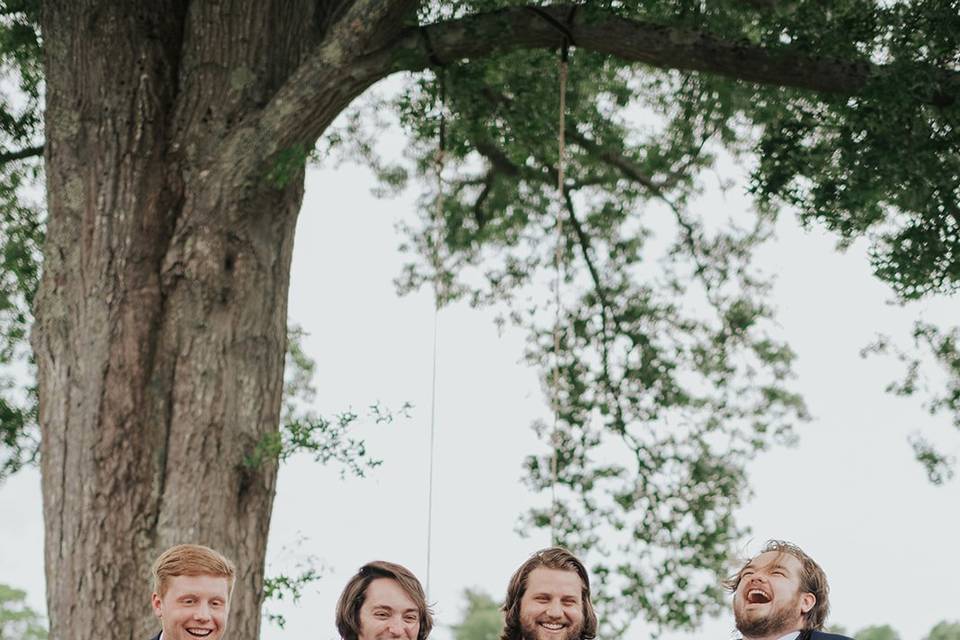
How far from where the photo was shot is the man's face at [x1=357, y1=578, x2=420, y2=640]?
4418 millimetres

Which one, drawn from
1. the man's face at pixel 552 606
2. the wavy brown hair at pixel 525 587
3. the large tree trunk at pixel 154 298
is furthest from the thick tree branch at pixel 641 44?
the man's face at pixel 552 606

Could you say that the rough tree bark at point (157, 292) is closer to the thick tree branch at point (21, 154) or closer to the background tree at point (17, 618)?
the thick tree branch at point (21, 154)

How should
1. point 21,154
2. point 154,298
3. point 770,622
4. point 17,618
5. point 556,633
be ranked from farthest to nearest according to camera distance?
point 17,618
point 21,154
point 154,298
point 556,633
point 770,622

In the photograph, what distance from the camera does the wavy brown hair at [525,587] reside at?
455cm

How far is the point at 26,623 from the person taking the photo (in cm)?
2603

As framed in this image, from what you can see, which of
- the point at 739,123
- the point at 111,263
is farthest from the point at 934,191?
the point at 111,263

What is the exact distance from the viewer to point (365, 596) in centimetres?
450

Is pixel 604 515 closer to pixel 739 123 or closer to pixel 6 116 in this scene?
pixel 739 123

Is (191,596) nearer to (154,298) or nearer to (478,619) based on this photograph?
(154,298)

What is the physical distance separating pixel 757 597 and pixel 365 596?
3.83 ft

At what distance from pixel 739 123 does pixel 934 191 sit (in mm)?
3416

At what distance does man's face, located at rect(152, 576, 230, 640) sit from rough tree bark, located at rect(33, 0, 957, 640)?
3314 millimetres

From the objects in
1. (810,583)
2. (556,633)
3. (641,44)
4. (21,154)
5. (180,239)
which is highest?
(21,154)

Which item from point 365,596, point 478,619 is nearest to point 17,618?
point 478,619
